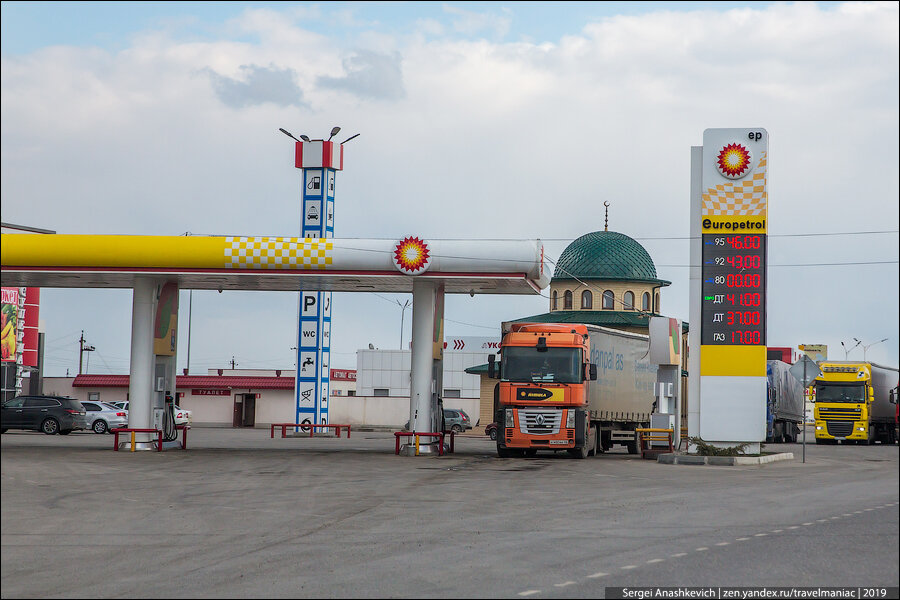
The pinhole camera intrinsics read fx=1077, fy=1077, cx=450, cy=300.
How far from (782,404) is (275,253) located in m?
30.7

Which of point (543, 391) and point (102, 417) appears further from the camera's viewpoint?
point (102, 417)

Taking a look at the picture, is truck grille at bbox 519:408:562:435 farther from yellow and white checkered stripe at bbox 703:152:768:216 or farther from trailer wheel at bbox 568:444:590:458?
yellow and white checkered stripe at bbox 703:152:768:216

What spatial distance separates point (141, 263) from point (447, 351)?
49304 millimetres

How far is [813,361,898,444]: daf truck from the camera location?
43344 millimetres

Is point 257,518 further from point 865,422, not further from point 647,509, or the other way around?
point 865,422

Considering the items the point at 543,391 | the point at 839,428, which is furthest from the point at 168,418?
the point at 839,428

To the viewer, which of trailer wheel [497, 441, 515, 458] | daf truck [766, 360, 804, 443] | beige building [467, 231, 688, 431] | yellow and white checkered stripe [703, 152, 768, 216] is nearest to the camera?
yellow and white checkered stripe [703, 152, 768, 216]

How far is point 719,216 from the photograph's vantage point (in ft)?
96.6

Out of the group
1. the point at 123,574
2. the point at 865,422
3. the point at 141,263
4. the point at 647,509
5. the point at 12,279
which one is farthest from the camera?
the point at 865,422

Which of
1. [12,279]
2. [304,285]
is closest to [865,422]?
[304,285]

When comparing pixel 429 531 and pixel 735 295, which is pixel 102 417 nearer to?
pixel 735 295

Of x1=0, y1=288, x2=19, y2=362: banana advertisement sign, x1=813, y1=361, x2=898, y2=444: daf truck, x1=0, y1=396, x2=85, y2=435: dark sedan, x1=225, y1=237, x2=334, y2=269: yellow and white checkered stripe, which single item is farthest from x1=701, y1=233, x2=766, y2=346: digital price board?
x1=0, y1=288, x2=19, y2=362: banana advertisement sign

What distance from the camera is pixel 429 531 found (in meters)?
13.2

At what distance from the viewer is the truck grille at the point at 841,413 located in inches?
1730
